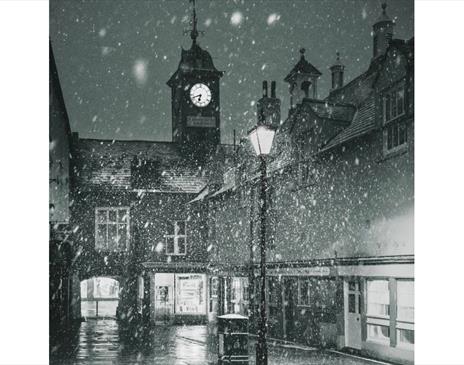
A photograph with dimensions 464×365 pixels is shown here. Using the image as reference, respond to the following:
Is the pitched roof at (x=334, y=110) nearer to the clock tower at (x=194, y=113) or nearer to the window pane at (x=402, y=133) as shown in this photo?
the window pane at (x=402, y=133)

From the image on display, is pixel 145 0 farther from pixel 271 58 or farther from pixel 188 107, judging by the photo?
pixel 188 107

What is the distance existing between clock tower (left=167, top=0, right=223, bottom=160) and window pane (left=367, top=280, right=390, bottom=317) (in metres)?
9.76

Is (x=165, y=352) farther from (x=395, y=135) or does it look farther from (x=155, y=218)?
(x=155, y=218)

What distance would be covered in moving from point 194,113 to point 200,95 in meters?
1.37

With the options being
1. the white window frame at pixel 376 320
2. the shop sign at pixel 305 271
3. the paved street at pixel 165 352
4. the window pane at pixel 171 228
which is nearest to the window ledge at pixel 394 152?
the white window frame at pixel 376 320

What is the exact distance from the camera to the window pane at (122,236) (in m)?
21.2

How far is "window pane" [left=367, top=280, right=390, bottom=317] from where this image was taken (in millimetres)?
10531

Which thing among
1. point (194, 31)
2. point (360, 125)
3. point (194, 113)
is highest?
point (194, 113)

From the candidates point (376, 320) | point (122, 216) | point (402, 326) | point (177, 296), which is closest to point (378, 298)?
point (376, 320)

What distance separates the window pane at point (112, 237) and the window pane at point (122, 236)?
15 cm

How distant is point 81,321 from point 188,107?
7794 mm

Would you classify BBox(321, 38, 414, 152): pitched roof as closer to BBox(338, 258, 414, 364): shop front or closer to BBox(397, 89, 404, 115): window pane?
BBox(397, 89, 404, 115): window pane

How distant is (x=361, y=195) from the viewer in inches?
459

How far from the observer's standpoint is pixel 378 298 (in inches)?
424
